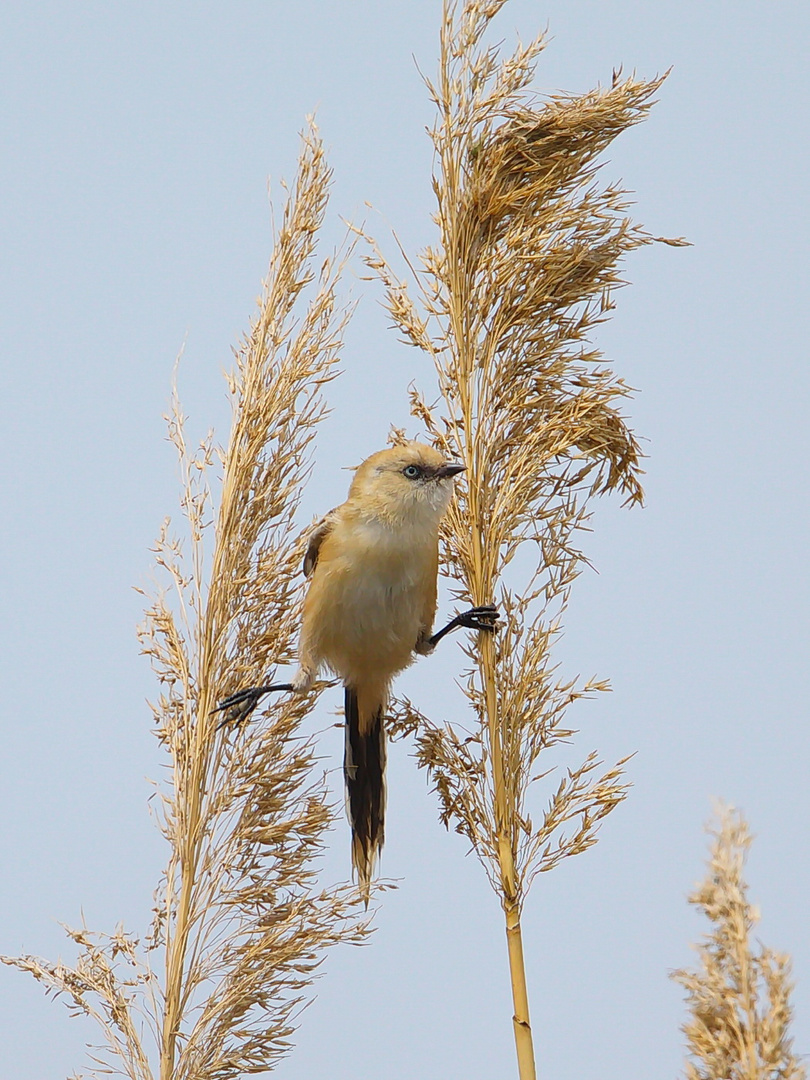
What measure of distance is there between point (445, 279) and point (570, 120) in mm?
464

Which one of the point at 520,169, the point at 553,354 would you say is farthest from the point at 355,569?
the point at 520,169

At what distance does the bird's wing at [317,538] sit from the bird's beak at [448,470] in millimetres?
530

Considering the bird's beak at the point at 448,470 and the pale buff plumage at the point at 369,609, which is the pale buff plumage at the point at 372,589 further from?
the bird's beak at the point at 448,470

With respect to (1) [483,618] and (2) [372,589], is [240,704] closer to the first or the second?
(2) [372,589]

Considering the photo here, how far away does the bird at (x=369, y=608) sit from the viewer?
121 inches

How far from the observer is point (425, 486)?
2900mm

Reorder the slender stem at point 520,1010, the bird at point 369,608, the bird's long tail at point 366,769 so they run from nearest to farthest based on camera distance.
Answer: the slender stem at point 520,1010, the bird at point 369,608, the bird's long tail at point 366,769

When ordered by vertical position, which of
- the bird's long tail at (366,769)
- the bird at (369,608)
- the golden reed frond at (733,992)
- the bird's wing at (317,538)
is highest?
the bird's wing at (317,538)

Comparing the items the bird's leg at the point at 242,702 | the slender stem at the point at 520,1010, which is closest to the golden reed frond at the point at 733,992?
the slender stem at the point at 520,1010

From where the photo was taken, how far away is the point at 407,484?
2965mm

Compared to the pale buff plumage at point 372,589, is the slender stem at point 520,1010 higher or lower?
lower

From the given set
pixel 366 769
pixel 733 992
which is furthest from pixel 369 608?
pixel 733 992

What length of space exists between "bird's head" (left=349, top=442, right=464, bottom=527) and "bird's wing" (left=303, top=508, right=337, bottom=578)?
0.10 m

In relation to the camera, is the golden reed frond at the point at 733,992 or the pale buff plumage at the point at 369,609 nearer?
the golden reed frond at the point at 733,992
